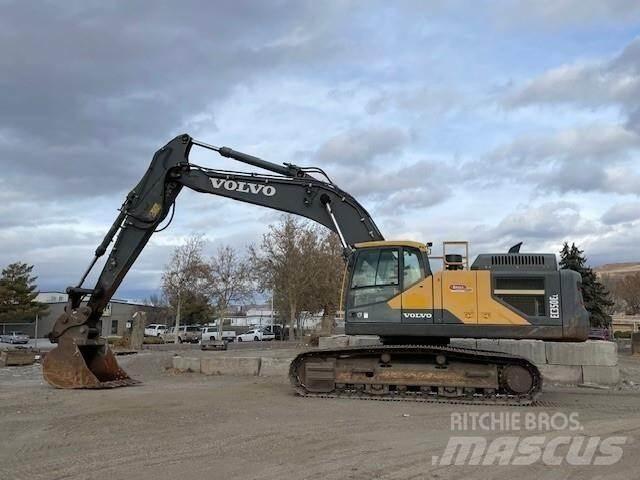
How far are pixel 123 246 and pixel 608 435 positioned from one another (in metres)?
10.2

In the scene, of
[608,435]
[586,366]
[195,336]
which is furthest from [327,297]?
[608,435]

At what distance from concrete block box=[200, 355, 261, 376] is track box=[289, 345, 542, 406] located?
471 cm

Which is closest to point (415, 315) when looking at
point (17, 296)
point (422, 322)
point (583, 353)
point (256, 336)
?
point (422, 322)

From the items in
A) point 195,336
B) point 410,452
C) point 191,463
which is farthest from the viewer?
point 195,336

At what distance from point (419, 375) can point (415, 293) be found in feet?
5.02

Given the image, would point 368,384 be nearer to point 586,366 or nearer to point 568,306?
point 568,306

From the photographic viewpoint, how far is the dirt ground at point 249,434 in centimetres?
624

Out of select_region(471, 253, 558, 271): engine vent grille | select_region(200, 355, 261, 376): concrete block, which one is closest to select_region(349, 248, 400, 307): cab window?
select_region(471, 253, 558, 271): engine vent grille

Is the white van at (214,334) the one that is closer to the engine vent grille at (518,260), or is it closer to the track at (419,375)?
the track at (419,375)

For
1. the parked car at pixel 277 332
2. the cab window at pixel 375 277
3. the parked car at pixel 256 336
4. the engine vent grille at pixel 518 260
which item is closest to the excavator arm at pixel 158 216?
the cab window at pixel 375 277

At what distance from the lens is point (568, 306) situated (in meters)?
10.8

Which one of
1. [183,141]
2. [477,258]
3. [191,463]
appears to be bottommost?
[191,463]

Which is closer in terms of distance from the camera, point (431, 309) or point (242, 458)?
point (242, 458)

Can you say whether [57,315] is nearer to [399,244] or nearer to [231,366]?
→ [231,366]
